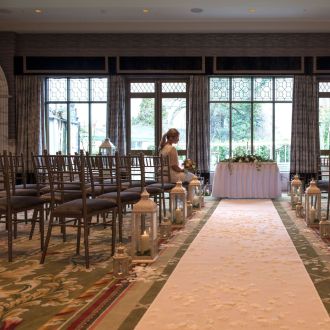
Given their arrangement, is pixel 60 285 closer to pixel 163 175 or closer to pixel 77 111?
pixel 163 175

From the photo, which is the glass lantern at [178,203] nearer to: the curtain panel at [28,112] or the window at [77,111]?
the window at [77,111]

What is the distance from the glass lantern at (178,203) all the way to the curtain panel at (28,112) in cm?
689

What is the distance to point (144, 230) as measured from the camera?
13.6 ft

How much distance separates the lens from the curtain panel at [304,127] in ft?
38.4

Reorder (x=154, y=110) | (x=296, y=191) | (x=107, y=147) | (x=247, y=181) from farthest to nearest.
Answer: (x=154, y=110)
(x=107, y=147)
(x=247, y=181)
(x=296, y=191)

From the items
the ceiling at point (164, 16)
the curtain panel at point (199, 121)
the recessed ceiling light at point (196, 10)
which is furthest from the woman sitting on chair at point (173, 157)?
the curtain panel at point (199, 121)

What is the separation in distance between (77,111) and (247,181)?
506 centimetres

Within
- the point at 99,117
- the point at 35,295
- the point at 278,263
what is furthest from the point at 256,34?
the point at 35,295

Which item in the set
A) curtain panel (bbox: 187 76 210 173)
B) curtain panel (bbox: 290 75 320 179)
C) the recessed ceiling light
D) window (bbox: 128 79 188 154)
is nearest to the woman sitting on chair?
the recessed ceiling light

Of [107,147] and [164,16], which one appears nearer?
[107,147]

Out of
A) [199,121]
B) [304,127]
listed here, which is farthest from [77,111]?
[304,127]

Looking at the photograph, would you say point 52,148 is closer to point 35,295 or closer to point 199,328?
point 35,295

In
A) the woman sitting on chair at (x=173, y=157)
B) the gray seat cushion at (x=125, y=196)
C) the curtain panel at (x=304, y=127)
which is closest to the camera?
the gray seat cushion at (x=125, y=196)

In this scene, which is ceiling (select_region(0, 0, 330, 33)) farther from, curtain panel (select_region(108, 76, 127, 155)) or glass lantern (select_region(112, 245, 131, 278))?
glass lantern (select_region(112, 245, 131, 278))
